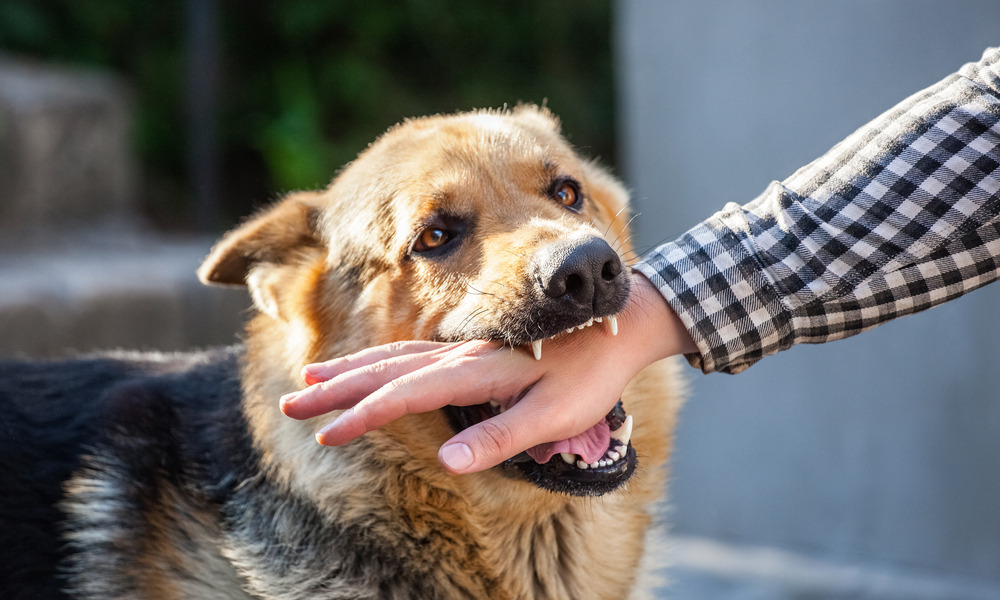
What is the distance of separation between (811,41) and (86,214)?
6.22 m

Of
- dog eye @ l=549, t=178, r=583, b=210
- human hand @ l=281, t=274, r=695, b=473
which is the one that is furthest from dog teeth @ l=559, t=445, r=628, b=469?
dog eye @ l=549, t=178, r=583, b=210

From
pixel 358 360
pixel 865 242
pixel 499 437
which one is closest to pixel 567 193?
pixel 865 242

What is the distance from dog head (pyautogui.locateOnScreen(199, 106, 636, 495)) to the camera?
2279 millimetres

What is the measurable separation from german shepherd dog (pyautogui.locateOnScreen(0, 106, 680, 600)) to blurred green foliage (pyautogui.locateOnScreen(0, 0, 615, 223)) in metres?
6.31

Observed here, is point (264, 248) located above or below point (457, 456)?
above

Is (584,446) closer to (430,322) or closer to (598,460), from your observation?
(598,460)

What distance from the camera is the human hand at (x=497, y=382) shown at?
1.89 meters

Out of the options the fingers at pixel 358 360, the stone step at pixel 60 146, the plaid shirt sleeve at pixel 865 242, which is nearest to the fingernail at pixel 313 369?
the fingers at pixel 358 360

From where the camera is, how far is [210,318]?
6934 mm

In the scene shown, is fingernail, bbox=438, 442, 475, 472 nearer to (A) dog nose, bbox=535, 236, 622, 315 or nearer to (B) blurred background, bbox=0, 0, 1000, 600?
(A) dog nose, bbox=535, 236, 622, 315

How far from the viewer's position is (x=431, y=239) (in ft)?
8.91

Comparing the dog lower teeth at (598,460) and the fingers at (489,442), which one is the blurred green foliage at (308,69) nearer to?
the dog lower teeth at (598,460)

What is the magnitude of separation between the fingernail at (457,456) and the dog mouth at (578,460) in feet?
1.50

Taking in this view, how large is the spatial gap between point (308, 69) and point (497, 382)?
8193 millimetres
